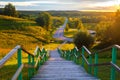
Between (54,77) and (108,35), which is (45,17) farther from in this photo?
(54,77)

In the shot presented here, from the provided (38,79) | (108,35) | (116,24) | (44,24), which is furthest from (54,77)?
(44,24)

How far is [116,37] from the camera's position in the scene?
49.9 metres


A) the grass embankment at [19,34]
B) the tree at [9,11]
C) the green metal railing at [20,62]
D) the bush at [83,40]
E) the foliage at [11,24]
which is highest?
the green metal railing at [20,62]

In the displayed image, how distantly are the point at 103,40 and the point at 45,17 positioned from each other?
58.9 m

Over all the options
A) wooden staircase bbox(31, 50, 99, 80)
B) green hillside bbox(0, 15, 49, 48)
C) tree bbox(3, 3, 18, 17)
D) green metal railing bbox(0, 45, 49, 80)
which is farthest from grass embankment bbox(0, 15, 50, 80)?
green metal railing bbox(0, 45, 49, 80)

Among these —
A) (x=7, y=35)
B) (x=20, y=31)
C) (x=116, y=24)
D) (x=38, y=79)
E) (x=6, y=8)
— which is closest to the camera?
(x=38, y=79)

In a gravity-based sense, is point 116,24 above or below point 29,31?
above

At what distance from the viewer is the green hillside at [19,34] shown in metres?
69.5

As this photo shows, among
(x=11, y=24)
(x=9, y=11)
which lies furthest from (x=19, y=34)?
(x=9, y=11)

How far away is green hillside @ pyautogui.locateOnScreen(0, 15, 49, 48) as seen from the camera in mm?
69500

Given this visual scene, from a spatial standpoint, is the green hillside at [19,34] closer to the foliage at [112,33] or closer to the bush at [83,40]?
the bush at [83,40]

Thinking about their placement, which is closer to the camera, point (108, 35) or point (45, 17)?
point (108, 35)

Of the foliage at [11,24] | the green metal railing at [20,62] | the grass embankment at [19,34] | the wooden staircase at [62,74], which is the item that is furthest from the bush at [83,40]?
the green metal railing at [20,62]

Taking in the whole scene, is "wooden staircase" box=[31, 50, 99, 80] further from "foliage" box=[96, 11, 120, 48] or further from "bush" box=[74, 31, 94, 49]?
"bush" box=[74, 31, 94, 49]
